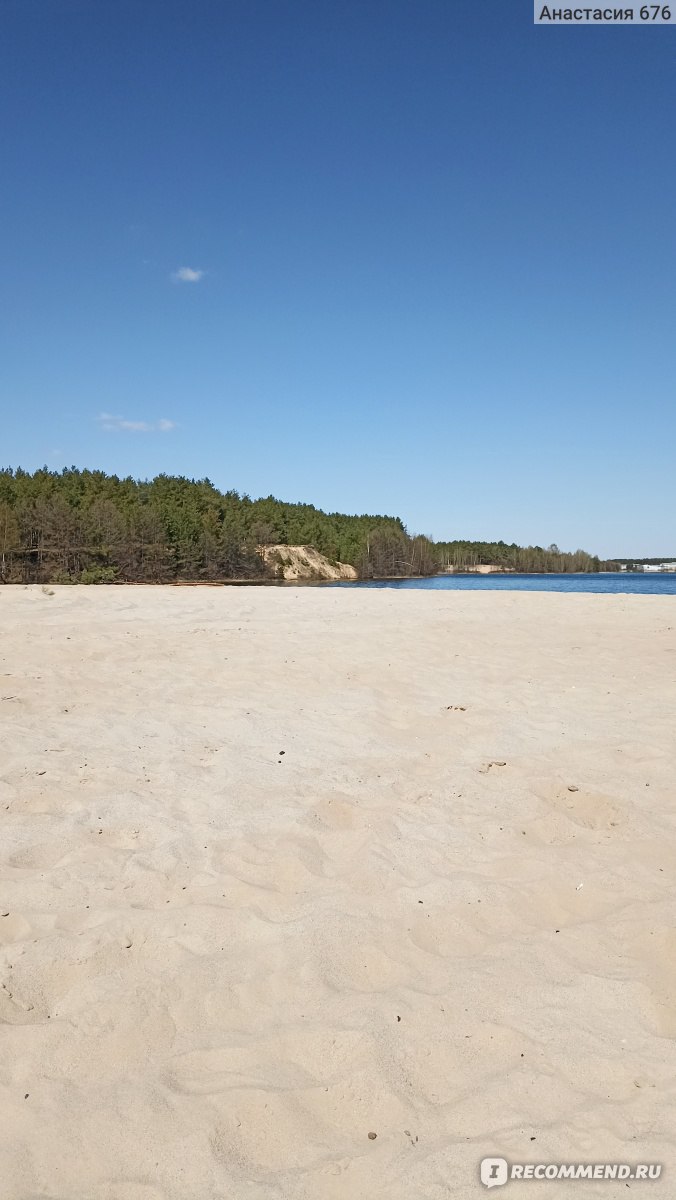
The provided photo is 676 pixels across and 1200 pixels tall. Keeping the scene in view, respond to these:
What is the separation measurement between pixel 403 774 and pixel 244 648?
5.28 m

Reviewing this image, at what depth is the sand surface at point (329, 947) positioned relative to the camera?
1856mm

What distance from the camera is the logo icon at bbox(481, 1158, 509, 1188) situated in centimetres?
177

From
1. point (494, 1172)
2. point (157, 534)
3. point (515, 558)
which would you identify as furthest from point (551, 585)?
point (515, 558)

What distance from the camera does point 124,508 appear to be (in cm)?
7588

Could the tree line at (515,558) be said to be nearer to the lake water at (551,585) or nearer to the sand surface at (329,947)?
the lake water at (551,585)

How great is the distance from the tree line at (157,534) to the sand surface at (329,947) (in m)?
43.9

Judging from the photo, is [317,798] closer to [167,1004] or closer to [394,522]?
[167,1004]

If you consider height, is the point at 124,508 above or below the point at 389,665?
above

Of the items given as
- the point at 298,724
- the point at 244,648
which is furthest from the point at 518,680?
the point at 244,648

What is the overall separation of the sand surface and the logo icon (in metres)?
0.03

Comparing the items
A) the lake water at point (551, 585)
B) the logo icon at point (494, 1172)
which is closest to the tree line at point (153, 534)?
the lake water at point (551, 585)

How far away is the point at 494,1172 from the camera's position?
1796mm

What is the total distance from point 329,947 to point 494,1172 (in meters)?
1.09

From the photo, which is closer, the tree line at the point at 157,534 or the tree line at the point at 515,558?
the tree line at the point at 157,534
